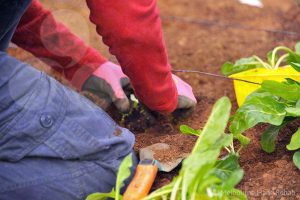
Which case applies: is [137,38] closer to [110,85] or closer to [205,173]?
[205,173]

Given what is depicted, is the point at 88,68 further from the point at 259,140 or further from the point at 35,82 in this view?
the point at 259,140

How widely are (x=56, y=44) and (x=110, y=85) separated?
1.03 feet

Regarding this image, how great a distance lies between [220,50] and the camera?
2.65m

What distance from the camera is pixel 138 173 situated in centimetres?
146

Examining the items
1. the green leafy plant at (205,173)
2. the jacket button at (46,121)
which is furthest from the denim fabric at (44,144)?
the green leafy plant at (205,173)

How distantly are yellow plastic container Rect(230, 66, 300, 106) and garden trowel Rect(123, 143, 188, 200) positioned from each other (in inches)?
15.1

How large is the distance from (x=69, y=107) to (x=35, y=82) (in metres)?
0.12

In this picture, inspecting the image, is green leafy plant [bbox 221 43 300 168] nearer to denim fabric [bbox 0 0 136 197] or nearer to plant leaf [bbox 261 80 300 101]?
plant leaf [bbox 261 80 300 101]

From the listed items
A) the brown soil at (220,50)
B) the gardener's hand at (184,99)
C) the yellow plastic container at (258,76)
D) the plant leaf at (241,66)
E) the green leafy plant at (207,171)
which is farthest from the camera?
the plant leaf at (241,66)

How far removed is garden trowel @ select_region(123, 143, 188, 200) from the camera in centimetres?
137

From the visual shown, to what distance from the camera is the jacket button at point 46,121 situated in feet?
4.53

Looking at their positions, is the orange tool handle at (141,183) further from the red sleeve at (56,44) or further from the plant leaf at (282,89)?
the red sleeve at (56,44)

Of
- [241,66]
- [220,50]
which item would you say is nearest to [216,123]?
[241,66]

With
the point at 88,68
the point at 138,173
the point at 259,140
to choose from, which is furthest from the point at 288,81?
the point at 88,68
